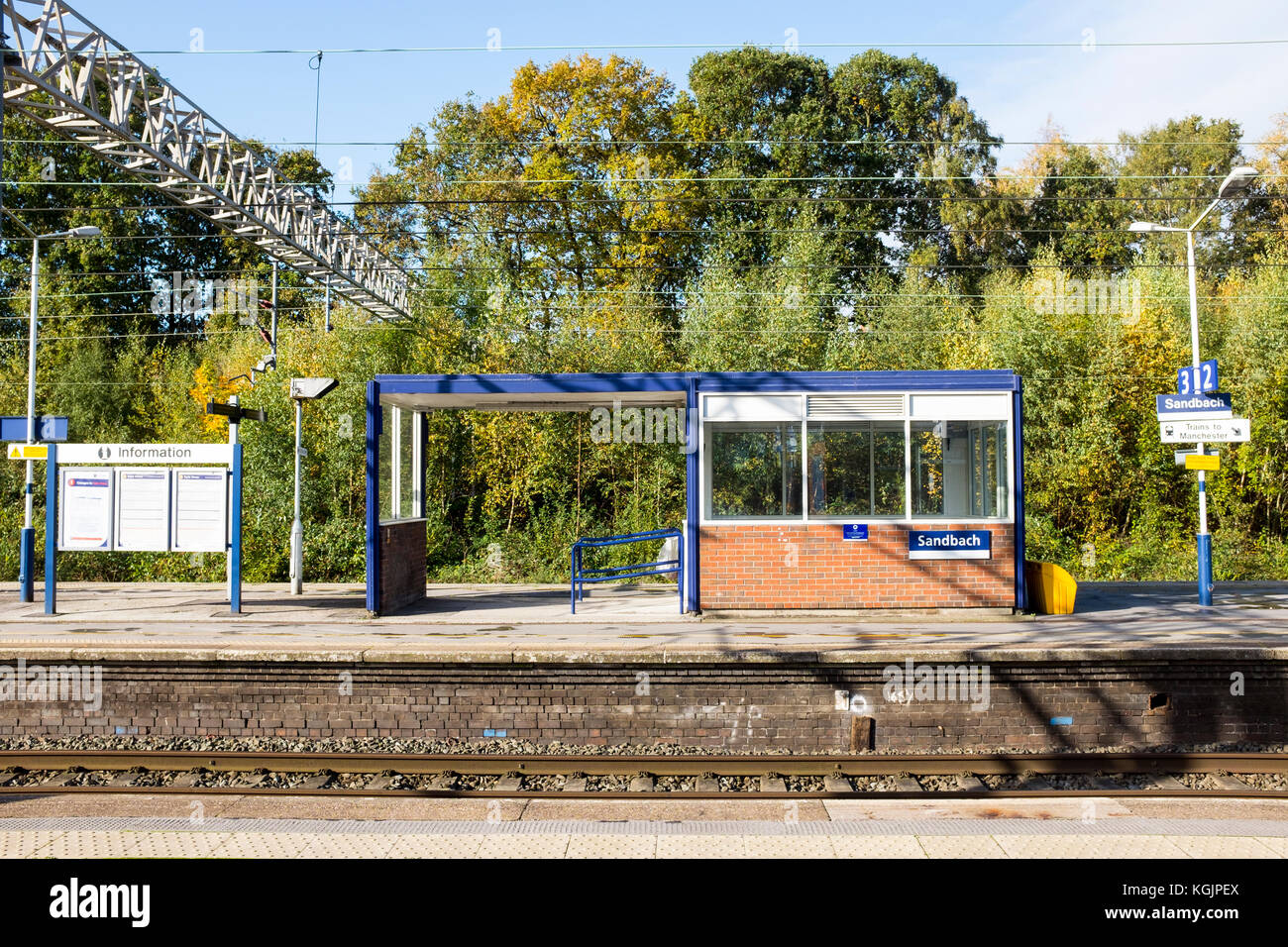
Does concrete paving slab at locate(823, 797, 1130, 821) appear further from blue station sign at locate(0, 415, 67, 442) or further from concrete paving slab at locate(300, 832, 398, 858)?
blue station sign at locate(0, 415, 67, 442)

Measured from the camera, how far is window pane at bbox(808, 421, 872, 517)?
12.9 m

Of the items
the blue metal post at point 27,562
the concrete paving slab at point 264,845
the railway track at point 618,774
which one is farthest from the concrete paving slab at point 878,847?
the blue metal post at point 27,562

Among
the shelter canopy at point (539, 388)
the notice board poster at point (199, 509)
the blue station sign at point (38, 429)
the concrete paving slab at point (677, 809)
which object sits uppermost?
the shelter canopy at point (539, 388)

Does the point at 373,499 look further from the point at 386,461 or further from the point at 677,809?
the point at 677,809

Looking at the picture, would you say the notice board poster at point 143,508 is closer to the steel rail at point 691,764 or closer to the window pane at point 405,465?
the window pane at point 405,465

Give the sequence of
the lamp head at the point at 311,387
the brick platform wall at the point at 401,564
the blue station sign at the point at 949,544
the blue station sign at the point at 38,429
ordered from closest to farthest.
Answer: the blue station sign at the point at 949,544
the brick platform wall at the point at 401,564
the blue station sign at the point at 38,429
the lamp head at the point at 311,387

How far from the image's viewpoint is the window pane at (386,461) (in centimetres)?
1380

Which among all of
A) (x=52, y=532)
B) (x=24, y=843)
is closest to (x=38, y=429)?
(x=52, y=532)

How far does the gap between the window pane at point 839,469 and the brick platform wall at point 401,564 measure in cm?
605

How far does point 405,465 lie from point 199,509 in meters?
3.15

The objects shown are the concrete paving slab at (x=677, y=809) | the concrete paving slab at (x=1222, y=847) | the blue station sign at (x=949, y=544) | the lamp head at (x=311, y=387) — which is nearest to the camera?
the concrete paving slab at (x=1222, y=847)

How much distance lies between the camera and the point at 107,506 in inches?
537

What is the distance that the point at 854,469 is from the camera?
12.9 m

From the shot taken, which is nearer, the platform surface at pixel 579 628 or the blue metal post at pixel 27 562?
the platform surface at pixel 579 628
